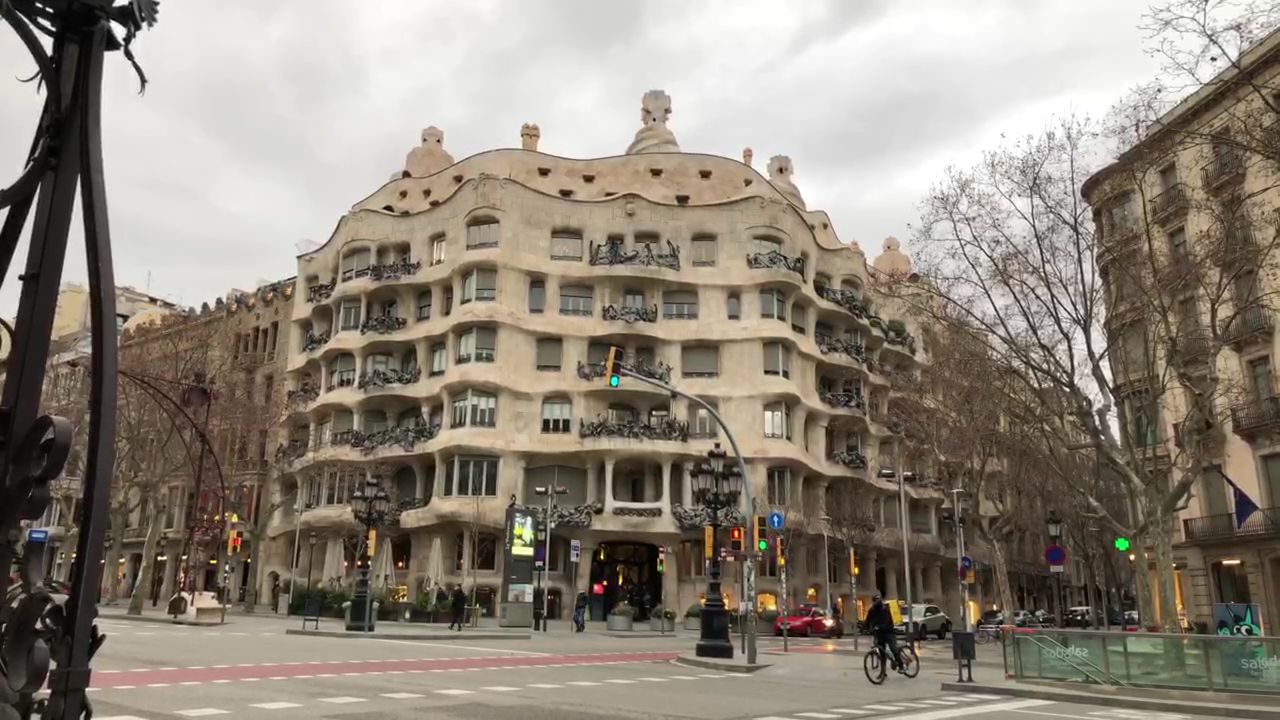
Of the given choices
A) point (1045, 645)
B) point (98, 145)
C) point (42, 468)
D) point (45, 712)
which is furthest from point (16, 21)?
point (1045, 645)

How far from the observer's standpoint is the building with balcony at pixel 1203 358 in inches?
901

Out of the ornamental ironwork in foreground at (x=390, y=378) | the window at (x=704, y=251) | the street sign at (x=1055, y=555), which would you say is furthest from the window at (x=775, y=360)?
the street sign at (x=1055, y=555)

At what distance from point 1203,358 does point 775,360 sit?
22.6m


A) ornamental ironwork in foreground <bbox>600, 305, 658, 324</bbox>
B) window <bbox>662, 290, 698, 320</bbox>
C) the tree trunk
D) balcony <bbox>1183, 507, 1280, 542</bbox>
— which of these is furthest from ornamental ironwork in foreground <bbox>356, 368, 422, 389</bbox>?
balcony <bbox>1183, 507, 1280, 542</bbox>

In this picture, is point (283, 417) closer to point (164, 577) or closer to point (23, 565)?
point (164, 577)

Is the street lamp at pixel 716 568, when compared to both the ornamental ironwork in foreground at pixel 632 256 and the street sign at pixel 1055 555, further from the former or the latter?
the ornamental ironwork in foreground at pixel 632 256

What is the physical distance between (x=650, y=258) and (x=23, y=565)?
4505cm

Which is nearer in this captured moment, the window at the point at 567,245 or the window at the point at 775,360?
the window at the point at 775,360

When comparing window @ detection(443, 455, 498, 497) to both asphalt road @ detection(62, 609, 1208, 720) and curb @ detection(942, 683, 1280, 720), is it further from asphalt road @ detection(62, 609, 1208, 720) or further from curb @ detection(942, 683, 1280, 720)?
curb @ detection(942, 683, 1280, 720)

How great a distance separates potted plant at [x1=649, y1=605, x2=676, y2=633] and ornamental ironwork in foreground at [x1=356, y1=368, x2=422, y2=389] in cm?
1751

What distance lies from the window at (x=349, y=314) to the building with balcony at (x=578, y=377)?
17 cm

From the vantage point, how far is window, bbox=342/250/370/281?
2031 inches

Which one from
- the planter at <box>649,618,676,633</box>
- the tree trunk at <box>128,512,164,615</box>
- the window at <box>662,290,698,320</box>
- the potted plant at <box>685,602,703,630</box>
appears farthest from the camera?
the window at <box>662,290,698,320</box>

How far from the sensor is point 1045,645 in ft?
56.5
